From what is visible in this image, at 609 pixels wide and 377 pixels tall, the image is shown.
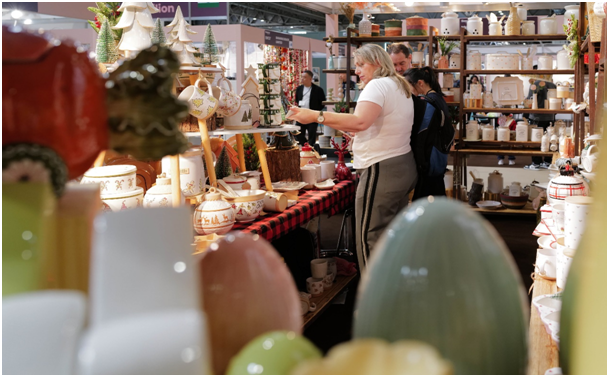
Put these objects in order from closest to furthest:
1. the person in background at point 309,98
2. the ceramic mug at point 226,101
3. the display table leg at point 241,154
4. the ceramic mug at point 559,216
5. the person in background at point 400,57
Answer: the ceramic mug at point 559,216, the ceramic mug at point 226,101, the display table leg at point 241,154, the person in background at point 400,57, the person in background at point 309,98

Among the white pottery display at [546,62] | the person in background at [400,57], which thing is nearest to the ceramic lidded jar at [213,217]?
the person in background at [400,57]

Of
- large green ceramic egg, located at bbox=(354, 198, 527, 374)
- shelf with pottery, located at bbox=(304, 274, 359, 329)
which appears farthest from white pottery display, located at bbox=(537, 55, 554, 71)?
large green ceramic egg, located at bbox=(354, 198, 527, 374)

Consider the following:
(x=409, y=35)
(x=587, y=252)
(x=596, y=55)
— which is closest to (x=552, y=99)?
(x=409, y=35)

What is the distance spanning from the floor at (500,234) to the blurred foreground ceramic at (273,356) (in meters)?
2.48

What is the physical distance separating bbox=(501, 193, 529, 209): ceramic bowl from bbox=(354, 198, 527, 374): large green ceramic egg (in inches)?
232

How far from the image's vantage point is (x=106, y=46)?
246 centimetres

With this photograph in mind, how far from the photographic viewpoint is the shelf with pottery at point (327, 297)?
10.4 ft

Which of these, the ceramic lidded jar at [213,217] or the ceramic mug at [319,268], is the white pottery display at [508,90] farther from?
the ceramic lidded jar at [213,217]

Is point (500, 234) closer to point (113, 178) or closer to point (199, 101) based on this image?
point (199, 101)

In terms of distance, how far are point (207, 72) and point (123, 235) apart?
2347 millimetres

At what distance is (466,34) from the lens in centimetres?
674

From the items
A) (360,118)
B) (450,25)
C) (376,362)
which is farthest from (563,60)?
(376,362)

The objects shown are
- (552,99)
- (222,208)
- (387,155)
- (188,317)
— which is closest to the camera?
(188,317)

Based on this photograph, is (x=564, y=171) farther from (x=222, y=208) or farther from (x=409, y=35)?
(x=409, y=35)
